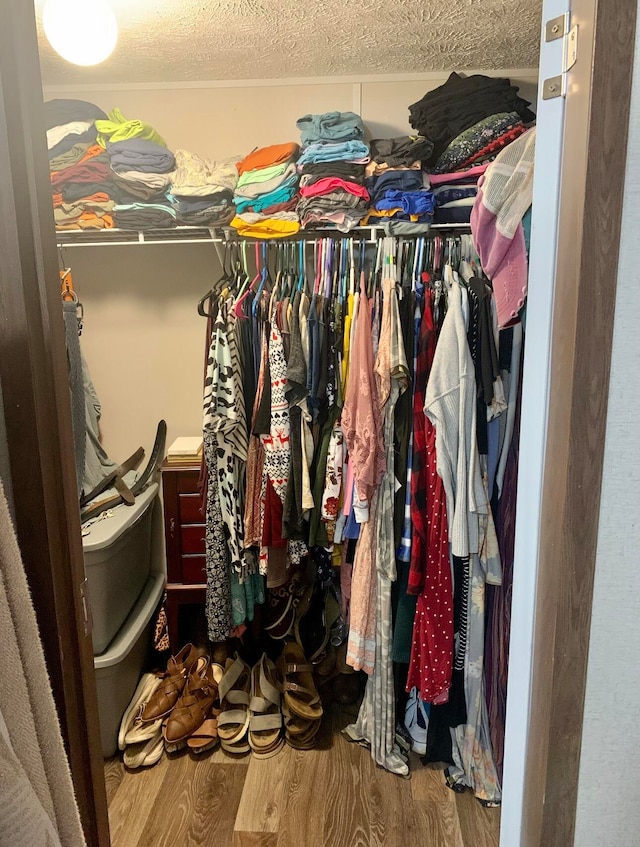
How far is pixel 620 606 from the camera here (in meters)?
0.75

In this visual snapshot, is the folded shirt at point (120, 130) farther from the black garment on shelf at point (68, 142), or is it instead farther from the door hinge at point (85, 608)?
the door hinge at point (85, 608)

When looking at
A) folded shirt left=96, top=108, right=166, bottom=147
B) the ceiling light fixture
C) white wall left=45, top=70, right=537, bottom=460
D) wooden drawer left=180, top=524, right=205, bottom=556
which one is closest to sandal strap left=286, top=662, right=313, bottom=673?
wooden drawer left=180, top=524, right=205, bottom=556

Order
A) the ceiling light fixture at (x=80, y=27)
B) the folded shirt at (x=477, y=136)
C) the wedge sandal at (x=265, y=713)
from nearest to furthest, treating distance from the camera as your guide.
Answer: the ceiling light fixture at (x=80, y=27), the folded shirt at (x=477, y=136), the wedge sandal at (x=265, y=713)

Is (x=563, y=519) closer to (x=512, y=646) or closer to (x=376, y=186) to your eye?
(x=512, y=646)

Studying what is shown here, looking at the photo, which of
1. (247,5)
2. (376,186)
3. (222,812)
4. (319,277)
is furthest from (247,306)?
(222,812)

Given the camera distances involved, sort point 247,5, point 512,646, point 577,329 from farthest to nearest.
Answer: point 247,5 < point 512,646 < point 577,329

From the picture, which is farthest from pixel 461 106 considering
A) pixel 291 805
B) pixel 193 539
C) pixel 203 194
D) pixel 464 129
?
pixel 291 805

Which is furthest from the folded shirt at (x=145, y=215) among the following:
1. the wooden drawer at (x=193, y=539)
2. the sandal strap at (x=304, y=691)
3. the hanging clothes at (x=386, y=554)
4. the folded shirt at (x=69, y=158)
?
the sandal strap at (x=304, y=691)

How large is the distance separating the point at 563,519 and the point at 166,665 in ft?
6.80

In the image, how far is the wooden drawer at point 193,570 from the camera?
7.68ft

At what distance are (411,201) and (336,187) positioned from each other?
24 cm

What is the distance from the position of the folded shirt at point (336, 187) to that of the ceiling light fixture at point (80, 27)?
27.2 inches

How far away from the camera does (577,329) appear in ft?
2.31

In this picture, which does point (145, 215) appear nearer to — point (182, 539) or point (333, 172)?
point (333, 172)
